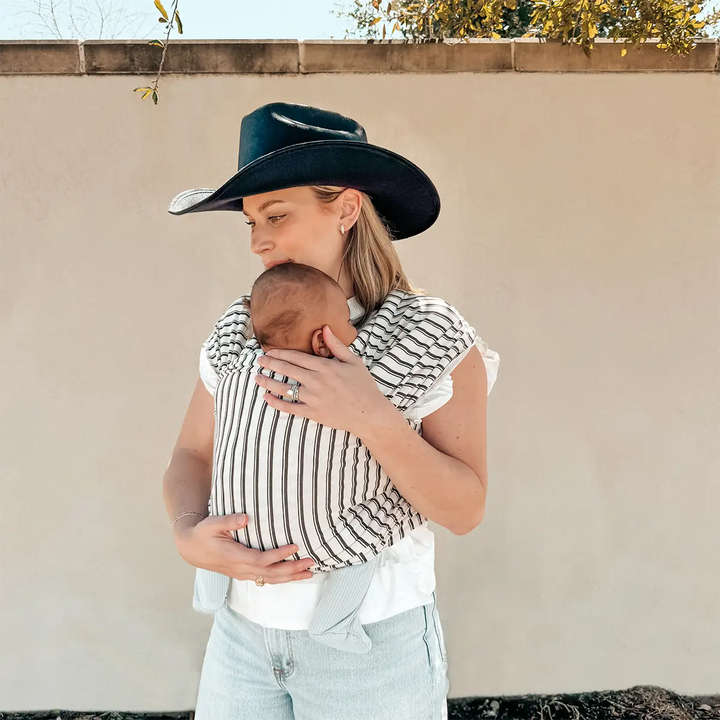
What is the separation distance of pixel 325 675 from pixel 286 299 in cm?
73

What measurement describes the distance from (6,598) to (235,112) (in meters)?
2.10

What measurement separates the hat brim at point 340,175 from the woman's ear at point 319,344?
1.02ft

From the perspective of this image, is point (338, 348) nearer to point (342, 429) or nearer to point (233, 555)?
point (342, 429)

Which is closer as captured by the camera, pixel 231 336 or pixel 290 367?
pixel 290 367

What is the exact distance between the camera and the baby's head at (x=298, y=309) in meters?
1.48

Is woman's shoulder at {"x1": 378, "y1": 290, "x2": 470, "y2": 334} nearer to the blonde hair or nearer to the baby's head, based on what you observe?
the blonde hair

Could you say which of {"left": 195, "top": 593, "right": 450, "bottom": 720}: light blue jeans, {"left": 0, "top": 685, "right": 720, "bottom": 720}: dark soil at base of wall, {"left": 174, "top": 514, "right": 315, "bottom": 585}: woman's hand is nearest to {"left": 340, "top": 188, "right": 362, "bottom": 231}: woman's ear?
{"left": 174, "top": 514, "right": 315, "bottom": 585}: woman's hand

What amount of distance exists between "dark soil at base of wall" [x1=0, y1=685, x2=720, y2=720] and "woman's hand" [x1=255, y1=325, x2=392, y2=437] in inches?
90.7

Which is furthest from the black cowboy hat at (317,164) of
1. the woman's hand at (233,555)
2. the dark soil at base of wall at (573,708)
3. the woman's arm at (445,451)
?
the dark soil at base of wall at (573,708)

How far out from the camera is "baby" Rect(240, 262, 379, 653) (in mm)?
1462

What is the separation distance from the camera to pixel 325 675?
4.91 ft

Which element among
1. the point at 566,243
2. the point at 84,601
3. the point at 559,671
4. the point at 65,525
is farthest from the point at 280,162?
the point at 559,671

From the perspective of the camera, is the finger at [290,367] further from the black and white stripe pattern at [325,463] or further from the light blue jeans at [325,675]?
the light blue jeans at [325,675]

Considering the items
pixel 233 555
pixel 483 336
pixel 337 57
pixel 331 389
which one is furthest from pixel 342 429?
pixel 337 57
